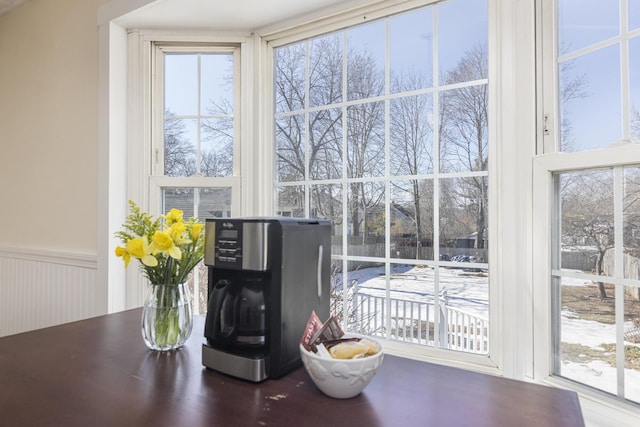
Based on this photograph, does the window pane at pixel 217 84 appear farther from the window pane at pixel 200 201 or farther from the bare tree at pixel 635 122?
the bare tree at pixel 635 122

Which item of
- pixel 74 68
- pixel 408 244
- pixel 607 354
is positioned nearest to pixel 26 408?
pixel 408 244

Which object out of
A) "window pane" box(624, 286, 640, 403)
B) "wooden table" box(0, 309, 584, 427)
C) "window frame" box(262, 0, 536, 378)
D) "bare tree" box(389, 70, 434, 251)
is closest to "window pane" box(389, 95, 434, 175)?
"bare tree" box(389, 70, 434, 251)

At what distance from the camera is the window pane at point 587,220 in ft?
3.71

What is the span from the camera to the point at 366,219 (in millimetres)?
1758

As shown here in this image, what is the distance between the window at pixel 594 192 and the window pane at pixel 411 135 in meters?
0.44

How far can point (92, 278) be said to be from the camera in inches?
83.1

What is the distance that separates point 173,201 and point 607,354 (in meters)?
2.00

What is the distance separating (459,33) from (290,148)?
3.11ft

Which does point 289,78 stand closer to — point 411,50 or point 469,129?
point 411,50

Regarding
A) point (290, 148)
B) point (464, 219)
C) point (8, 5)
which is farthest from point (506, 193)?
point (8, 5)

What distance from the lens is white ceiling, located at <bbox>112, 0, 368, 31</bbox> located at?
71.4 inches

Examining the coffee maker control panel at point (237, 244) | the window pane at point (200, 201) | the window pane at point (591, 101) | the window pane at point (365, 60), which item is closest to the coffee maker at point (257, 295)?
the coffee maker control panel at point (237, 244)

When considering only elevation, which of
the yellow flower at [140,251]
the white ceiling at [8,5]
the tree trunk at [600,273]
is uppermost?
the white ceiling at [8,5]

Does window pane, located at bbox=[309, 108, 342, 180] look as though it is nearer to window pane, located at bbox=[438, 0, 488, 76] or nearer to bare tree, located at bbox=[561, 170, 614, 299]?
window pane, located at bbox=[438, 0, 488, 76]
